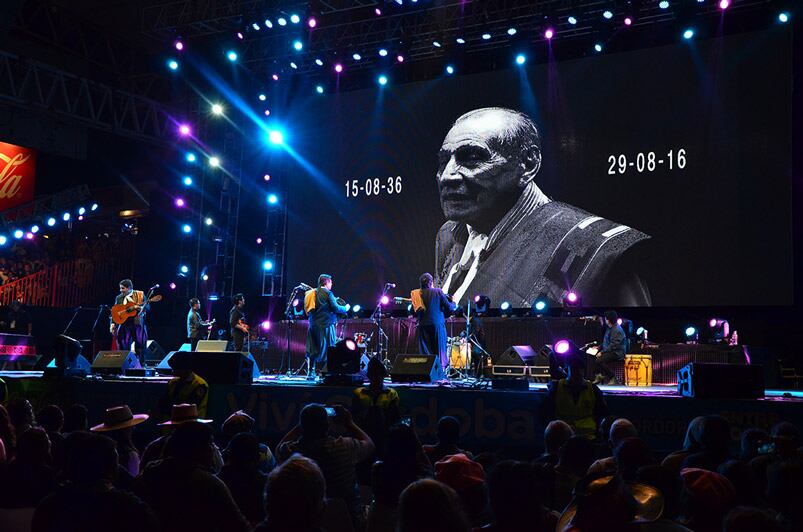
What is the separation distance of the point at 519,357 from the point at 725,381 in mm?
5981

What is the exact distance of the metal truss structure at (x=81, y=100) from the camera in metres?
18.9

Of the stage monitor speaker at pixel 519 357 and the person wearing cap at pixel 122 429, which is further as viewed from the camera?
the stage monitor speaker at pixel 519 357

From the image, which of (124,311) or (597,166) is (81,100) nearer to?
(124,311)

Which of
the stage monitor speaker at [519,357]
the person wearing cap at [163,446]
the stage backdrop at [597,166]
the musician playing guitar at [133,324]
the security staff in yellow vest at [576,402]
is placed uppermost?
the stage backdrop at [597,166]

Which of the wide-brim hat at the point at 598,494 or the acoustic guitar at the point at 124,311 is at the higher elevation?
the acoustic guitar at the point at 124,311

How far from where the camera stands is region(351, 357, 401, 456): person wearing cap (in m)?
7.20

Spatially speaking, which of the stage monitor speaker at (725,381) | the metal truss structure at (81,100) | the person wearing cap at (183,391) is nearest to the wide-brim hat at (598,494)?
the stage monitor speaker at (725,381)

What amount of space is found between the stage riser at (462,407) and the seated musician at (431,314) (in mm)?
2711

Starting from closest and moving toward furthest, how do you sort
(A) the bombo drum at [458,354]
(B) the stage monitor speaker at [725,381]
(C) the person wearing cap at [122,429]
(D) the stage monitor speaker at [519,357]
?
1. (C) the person wearing cap at [122,429]
2. (B) the stage monitor speaker at [725,381]
3. (D) the stage monitor speaker at [519,357]
4. (A) the bombo drum at [458,354]

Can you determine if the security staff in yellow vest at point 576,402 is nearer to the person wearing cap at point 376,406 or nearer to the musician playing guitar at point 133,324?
the person wearing cap at point 376,406

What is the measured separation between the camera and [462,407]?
9.12 m

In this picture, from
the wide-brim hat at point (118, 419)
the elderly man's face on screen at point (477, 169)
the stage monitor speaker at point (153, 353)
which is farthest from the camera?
the stage monitor speaker at point (153, 353)

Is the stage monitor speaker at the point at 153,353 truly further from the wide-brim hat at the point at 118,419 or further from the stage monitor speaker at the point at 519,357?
the wide-brim hat at the point at 118,419

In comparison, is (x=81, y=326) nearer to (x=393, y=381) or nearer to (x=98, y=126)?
(x=98, y=126)
